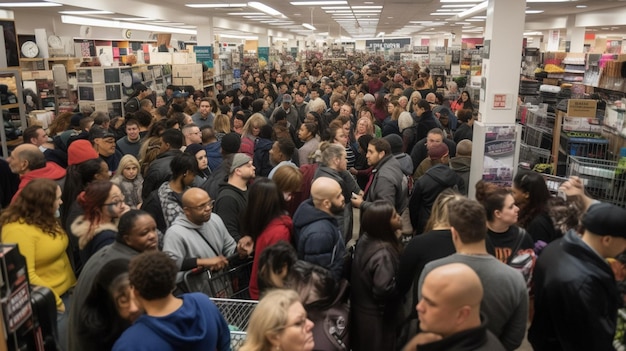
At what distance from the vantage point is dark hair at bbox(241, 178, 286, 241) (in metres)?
3.61

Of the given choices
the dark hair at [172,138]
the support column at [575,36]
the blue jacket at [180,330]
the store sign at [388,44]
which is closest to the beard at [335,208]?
the blue jacket at [180,330]

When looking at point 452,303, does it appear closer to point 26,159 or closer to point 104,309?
point 104,309

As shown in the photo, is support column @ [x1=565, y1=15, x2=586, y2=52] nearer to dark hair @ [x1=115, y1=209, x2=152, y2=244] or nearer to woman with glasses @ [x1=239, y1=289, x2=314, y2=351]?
dark hair @ [x1=115, y1=209, x2=152, y2=244]

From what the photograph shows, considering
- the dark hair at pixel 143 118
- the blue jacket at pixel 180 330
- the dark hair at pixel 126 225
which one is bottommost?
the blue jacket at pixel 180 330

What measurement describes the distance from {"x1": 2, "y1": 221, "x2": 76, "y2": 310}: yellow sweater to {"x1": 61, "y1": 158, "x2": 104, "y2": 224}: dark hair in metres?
0.92

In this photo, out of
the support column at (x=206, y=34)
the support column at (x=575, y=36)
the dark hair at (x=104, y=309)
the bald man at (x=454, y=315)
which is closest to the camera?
the bald man at (x=454, y=315)

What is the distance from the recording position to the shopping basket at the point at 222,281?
11.3 feet

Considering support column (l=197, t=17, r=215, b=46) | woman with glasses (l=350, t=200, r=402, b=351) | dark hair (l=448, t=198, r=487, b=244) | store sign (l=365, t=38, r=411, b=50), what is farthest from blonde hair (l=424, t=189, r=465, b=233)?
store sign (l=365, t=38, r=411, b=50)

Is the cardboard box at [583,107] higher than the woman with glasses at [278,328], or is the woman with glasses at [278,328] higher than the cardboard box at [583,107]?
the cardboard box at [583,107]

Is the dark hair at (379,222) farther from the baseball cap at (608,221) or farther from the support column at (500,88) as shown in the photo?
the support column at (500,88)

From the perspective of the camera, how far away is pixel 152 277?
87.3 inches

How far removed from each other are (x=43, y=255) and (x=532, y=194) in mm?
3361

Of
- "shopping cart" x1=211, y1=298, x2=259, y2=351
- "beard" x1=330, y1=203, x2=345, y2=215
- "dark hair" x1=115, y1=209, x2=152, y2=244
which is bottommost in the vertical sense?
"shopping cart" x1=211, y1=298, x2=259, y2=351

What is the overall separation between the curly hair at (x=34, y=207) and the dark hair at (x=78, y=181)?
0.98m
